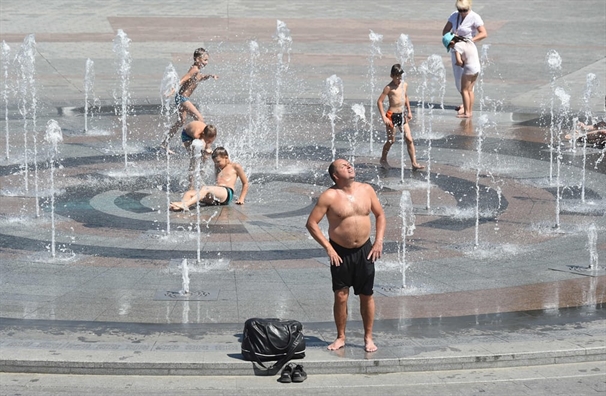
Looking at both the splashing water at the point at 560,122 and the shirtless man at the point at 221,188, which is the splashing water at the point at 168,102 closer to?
the shirtless man at the point at 221,188

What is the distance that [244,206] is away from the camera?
50.1 feet

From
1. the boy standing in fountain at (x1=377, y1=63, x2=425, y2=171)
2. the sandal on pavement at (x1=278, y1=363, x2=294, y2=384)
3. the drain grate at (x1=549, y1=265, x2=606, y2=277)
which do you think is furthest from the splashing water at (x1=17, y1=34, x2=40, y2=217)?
the sandal on pavement at (x1=278, y1=363, x2=294, y2=384)

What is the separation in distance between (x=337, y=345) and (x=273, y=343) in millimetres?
659

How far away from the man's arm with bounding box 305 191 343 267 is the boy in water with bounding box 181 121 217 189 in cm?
569

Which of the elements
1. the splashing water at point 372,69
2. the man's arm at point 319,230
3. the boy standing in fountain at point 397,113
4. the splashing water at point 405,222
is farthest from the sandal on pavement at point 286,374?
the splashing water at point 372,69

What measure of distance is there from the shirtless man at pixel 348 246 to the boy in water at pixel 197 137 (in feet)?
18.7

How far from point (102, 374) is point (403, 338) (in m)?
2.55

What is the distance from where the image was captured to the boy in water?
1549 cm

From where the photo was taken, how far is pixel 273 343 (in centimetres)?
954

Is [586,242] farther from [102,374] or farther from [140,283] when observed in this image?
[102,374]

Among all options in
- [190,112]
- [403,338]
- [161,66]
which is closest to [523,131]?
[190,112]

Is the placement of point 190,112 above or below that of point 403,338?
above

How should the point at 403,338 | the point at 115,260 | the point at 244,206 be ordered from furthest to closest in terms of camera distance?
1. the point at 244,206
2. the point at 115,260
3. the point at 403,338

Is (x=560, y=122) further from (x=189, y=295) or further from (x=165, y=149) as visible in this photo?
(x=189, y=295)
